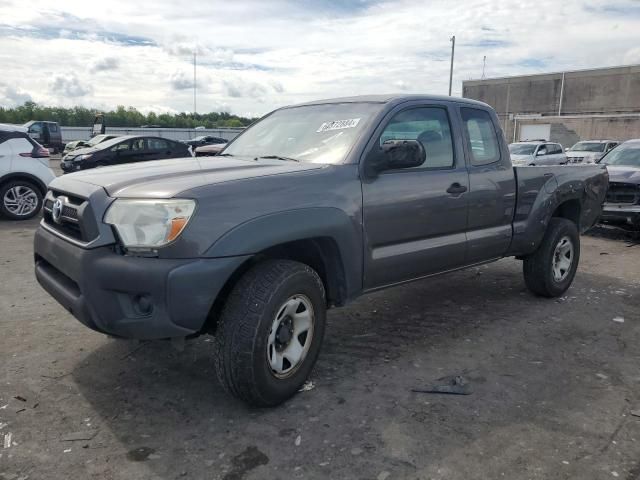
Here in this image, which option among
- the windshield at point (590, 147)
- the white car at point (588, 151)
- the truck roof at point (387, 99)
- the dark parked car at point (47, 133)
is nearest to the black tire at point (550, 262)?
the truck roof at point (387, 99)

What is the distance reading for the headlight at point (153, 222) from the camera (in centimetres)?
272

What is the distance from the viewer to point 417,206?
382 cm

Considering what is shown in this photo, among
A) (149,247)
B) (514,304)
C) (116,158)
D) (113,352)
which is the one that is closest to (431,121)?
(514,304)

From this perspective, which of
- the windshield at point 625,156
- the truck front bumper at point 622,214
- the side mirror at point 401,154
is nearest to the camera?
the side mirror at point 401,154

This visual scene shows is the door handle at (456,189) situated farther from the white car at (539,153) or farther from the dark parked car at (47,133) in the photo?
the dark parked car at (47,133)

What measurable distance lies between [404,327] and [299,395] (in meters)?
1.51

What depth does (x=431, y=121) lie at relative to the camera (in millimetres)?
4199

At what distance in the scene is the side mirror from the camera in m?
3.46

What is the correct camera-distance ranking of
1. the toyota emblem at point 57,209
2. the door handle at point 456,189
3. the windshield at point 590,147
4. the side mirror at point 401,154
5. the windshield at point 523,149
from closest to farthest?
the toyota emblem at point 57,209
the side mirror at point 401,154
the door handle at point 456,189
the windshield at point 523,149
the windshield at point 590,147

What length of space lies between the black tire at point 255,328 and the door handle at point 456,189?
152 centimetres

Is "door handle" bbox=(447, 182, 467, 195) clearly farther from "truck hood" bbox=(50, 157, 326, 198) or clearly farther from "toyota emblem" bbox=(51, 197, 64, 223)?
"toyota emblem" bbox=(51, 197, 64, 223)

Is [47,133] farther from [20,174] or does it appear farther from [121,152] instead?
[20,174]

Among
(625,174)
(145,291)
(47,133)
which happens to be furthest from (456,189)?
(47,133)

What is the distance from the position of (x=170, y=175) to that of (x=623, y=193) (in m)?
7.95
